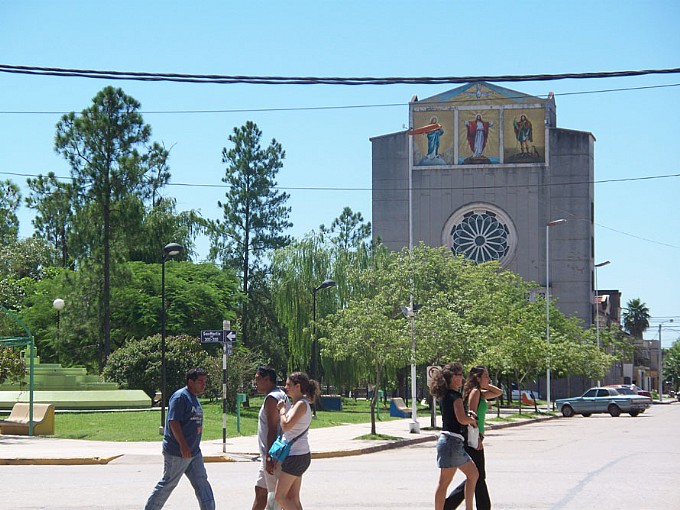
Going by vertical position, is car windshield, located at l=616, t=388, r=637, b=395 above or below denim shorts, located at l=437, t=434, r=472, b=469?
below

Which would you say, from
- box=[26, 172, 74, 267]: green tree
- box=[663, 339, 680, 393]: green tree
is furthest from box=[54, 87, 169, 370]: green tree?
box=[663, 339, 680, 393]: green tree

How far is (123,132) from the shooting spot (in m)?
53.3

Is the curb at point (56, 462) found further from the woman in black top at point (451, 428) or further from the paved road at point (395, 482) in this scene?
the woman in black top at point (451, 428)

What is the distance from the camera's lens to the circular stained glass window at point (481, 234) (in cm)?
8569

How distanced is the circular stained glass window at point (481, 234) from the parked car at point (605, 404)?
27.7 meters

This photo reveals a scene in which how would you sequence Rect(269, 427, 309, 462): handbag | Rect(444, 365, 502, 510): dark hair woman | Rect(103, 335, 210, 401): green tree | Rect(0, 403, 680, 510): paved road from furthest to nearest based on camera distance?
Rect(103, 335, 210, 401): green tree, Rect(0, 403, 680, 510): paved road, Rect(444, 365, 502, 510): dark hair woman, Rect(269, 427, 309, 462): handbag

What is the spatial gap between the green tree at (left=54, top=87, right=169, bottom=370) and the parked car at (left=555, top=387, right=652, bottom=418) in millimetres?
25415

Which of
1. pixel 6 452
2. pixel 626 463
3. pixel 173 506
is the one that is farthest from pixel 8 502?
pixel 626 463

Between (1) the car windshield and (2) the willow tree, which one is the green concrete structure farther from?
(1) the car windshield

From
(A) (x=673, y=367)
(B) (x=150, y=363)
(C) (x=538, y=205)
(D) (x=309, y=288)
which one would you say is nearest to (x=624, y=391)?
(D) (x=309, y=288)

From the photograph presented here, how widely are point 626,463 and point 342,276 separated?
3872cm

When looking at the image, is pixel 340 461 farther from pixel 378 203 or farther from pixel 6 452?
pixel 378 203

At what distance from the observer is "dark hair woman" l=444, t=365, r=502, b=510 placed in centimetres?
1195

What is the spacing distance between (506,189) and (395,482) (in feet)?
234
